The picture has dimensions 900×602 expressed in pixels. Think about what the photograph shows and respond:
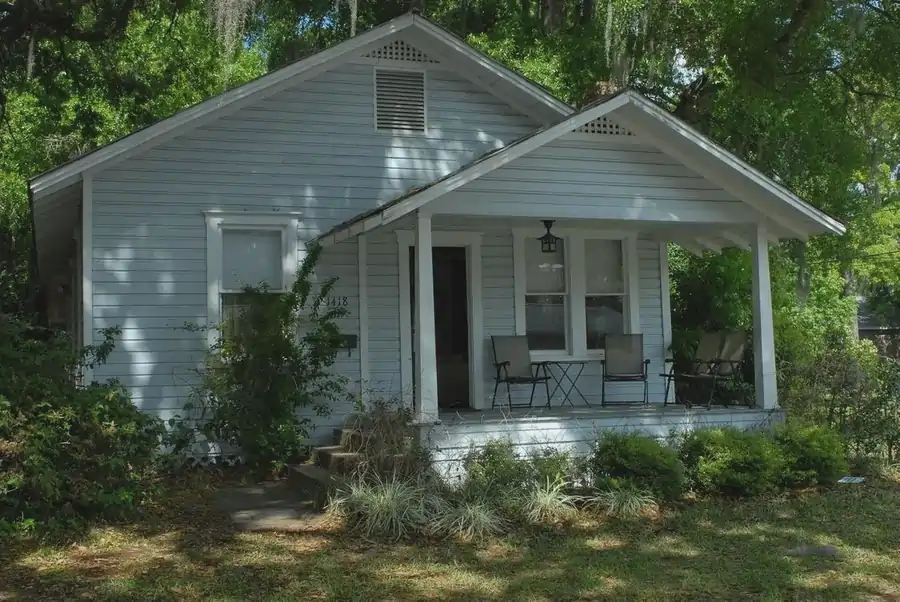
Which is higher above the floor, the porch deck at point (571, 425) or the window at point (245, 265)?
the window at point (245, 265)

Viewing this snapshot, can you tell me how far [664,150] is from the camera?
9.38 metres

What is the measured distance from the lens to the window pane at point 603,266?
1170 centimetres

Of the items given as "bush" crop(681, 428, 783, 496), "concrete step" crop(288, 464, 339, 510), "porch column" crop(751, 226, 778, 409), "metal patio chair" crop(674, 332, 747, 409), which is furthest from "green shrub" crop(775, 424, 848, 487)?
"concrete step" crop(288, 464, 339, 510)

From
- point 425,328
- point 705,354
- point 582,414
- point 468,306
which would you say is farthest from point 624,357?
point 425,328

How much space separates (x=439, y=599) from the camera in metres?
5.48

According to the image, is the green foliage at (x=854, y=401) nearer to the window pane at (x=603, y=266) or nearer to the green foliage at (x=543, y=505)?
the window pane at (x=603, y=266)

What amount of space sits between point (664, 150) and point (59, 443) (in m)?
6.37

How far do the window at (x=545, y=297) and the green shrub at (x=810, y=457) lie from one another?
3.32m

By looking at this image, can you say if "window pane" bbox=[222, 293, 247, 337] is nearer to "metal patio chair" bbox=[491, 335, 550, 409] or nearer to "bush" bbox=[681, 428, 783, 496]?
"metal patio chair" bbox=[491, 335, 550, 409]

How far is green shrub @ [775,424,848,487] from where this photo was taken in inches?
343

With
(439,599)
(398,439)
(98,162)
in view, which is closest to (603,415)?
(398,439)

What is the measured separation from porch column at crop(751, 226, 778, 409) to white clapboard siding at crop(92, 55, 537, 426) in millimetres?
3290

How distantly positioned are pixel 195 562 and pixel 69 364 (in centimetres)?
220

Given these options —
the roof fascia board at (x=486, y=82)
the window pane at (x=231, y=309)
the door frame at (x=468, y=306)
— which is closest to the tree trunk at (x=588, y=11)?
the roof fascia board at (x=486, y=82)
